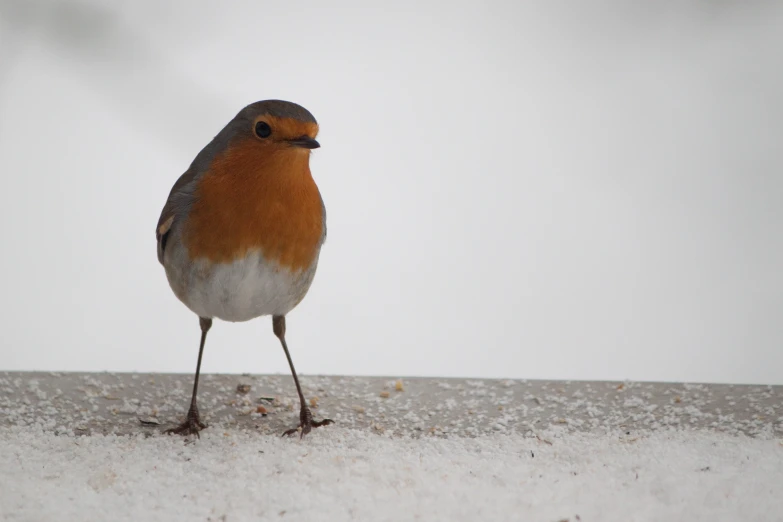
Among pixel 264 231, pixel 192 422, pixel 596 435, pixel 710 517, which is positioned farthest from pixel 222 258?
pixel 710 517

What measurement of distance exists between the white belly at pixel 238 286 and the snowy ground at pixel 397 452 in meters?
0.29

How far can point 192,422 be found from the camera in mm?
2182

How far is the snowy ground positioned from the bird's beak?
25.8 inches

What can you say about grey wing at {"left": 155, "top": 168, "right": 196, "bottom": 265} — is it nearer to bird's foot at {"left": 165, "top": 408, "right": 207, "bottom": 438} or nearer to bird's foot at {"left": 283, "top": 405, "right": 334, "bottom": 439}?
bird's foot at {"left": 165, "top": 408, "right": 207, "bottom": 438}

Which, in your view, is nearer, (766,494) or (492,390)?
(766,494)

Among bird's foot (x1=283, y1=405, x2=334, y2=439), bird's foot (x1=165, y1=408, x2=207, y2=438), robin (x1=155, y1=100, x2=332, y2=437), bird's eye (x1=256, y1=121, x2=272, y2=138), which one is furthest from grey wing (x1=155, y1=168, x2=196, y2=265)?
bird's foot (x1=283, y1=405, x2=334, y2=439)

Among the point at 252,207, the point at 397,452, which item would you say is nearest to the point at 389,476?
the point at 397,452

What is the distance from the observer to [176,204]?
2100 mm

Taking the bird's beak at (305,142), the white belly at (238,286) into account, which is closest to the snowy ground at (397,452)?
the white belly at (238,286)

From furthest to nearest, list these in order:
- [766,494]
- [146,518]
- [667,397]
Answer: [667,397] → [766,494] → [146,518]

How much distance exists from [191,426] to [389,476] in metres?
0.56

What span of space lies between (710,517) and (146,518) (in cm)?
100

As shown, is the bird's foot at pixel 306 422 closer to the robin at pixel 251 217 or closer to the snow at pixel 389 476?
the snow at pixel 389 476

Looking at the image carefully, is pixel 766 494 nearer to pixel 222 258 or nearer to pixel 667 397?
pixel 667 397
